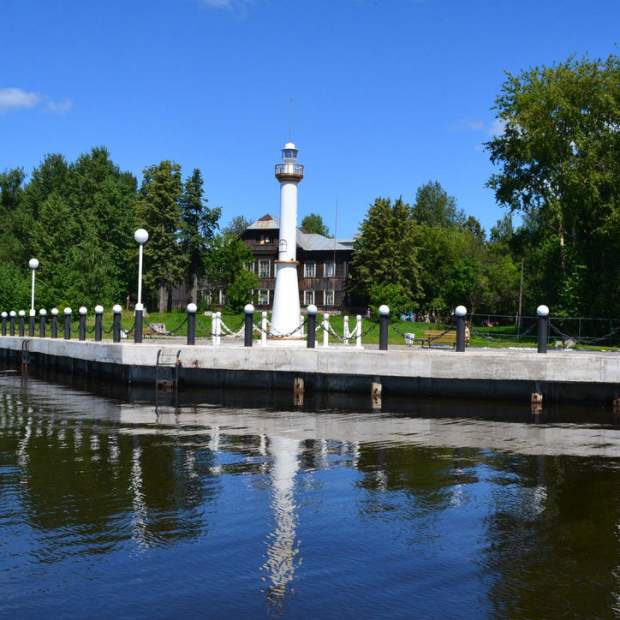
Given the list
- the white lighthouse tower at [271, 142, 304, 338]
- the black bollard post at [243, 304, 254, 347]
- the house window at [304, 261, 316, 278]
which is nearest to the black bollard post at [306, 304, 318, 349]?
the black bollard post at [243, 304, 254, 347]

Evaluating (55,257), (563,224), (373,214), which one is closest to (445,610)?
(563,224)

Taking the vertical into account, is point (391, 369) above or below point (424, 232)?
below

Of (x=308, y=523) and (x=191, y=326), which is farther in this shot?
(x=191, y=326)

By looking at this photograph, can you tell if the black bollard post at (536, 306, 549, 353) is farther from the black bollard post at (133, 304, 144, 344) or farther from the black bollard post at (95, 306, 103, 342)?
the black bollard post at (95, 306, 103, 342)

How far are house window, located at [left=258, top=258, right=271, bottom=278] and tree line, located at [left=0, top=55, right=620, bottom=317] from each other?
6.52 metres

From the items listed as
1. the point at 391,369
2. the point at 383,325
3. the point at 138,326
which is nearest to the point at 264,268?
the point at 138,326

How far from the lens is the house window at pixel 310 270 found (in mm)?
89438

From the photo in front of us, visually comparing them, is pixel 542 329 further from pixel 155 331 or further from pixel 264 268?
pixel 264 268

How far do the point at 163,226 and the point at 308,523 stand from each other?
68.8m

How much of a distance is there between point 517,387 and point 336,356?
4.70 meters

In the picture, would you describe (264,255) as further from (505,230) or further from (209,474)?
(209,474)

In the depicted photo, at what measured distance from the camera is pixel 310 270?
8956 centimetres

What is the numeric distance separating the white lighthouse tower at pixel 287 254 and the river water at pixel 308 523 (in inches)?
650

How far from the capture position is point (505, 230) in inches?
4638
